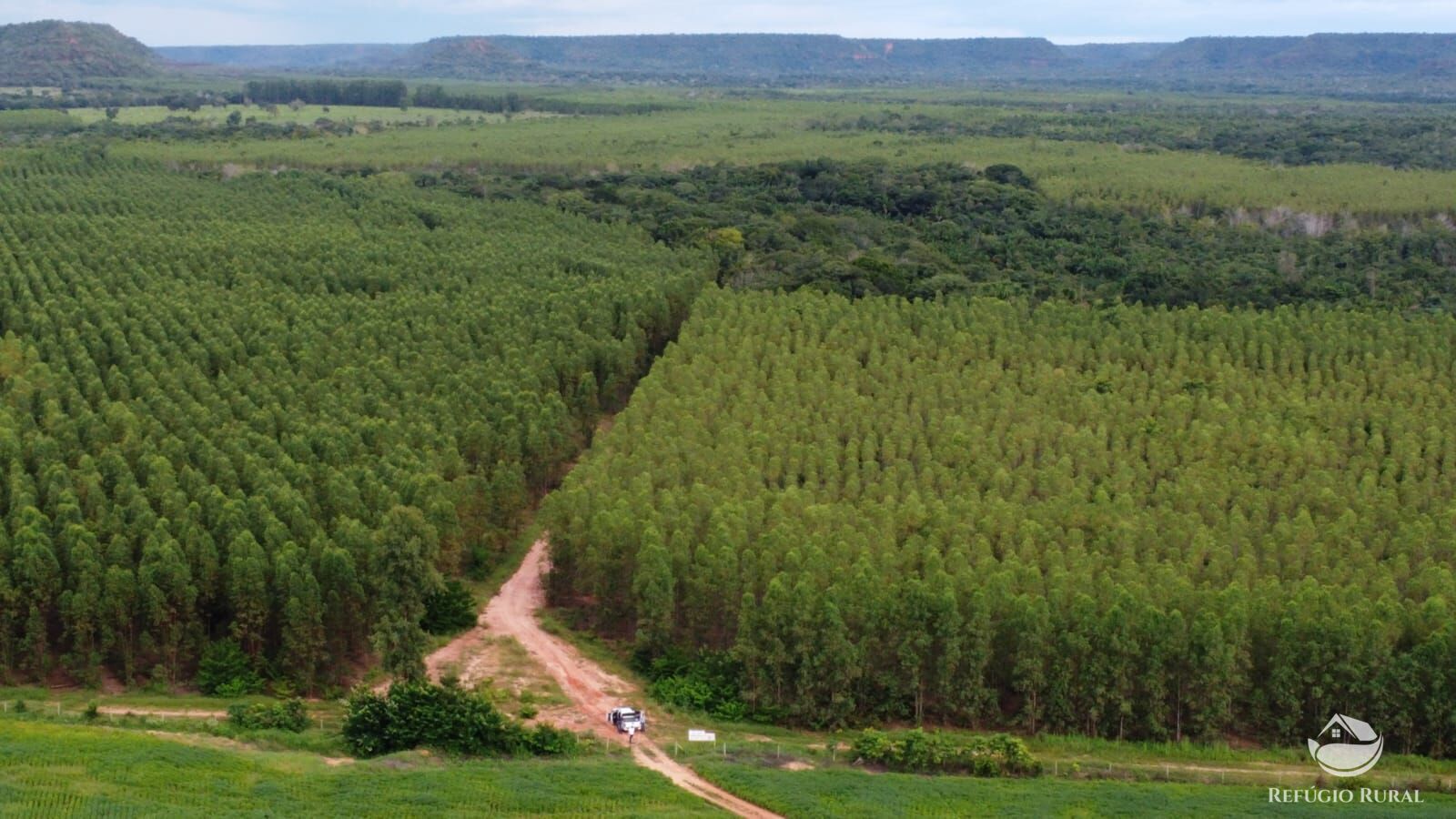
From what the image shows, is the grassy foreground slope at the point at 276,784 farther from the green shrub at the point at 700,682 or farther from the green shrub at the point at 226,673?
the green shrub at the point at 700,682

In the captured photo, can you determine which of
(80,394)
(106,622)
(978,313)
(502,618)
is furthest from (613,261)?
(106,622)

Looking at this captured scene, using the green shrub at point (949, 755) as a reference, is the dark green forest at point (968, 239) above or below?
above

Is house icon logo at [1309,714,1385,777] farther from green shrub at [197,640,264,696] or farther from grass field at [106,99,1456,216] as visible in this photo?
grass field at [106,99,1456,216]

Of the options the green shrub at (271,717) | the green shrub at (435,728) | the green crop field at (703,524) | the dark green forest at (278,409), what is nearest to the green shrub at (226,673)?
the green crop field at (703,524)

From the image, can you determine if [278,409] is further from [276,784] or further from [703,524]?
[276,784]

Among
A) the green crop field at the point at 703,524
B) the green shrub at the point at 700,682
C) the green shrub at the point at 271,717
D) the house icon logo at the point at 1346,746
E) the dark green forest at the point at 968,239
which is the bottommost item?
the house icon logo at the point at 1346,746
